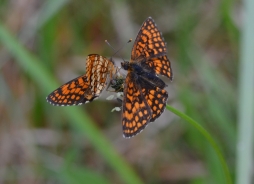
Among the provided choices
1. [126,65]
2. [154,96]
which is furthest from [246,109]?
[126,65]

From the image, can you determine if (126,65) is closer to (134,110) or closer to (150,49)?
(150,49)

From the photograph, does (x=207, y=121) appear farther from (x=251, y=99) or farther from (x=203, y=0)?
(x=251, y=99)

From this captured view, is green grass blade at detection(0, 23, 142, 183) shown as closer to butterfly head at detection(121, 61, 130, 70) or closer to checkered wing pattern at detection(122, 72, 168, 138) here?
butterfly head at detection(121, 61, 130, 70)

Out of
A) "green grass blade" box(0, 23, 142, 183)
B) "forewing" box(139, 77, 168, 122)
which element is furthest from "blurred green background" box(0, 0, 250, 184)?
"forewing" box(139, 77, 168, 122)

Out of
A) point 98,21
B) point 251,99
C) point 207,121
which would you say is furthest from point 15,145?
point 251,99

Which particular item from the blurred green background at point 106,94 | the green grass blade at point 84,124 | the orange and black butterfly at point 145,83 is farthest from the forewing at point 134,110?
the blurred green background at point 106,94

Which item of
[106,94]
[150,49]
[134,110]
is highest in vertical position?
[106,94]
